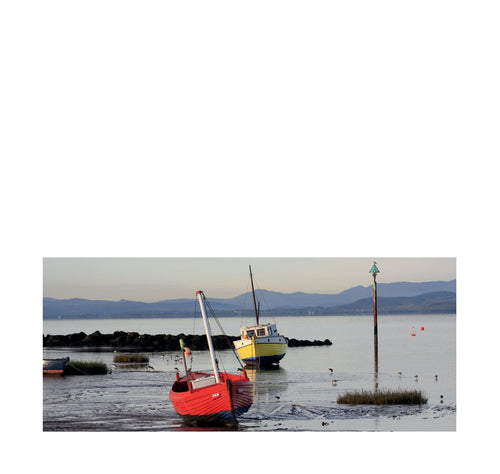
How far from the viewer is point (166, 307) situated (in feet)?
62.7

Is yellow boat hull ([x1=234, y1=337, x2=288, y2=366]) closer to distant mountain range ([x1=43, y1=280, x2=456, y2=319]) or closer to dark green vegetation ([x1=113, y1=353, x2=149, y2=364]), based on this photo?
dark green vegetation ([x1=113, y1=353, x2=149, y2=364])

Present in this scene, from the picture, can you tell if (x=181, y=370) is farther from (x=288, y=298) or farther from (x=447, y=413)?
(x=447, y=413)

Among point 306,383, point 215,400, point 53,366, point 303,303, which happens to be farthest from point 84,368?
point 303,303

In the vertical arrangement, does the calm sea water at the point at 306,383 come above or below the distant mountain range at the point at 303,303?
below

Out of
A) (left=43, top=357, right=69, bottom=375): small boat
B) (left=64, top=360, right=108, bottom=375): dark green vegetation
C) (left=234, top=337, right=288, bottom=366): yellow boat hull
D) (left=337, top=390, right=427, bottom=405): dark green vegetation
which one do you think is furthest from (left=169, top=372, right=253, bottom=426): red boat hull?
(left=234, top=337, right=288, bottom=366): yellow boat hull

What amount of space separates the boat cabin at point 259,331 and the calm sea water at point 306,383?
1.52m

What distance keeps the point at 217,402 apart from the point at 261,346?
1011cm

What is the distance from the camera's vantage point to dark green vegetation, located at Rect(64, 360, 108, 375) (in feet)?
73.7

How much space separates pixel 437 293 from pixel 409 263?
3.30ft

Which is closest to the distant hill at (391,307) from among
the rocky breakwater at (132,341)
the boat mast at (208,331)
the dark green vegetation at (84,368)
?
the rocky breakwater at (132,341)

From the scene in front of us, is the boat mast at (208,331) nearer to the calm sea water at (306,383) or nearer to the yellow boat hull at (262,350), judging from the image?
the calm sea water at (306,383)

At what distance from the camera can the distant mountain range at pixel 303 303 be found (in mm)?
18266

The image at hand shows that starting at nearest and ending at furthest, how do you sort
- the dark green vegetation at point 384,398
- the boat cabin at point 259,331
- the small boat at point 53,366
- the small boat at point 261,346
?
the dark green vegetation at point 384,398
the small boat at point 53,366
the boat cabin at point 259,331
the small boat at point 261,346

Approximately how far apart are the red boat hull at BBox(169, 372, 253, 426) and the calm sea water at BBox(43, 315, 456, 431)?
1.12ft
